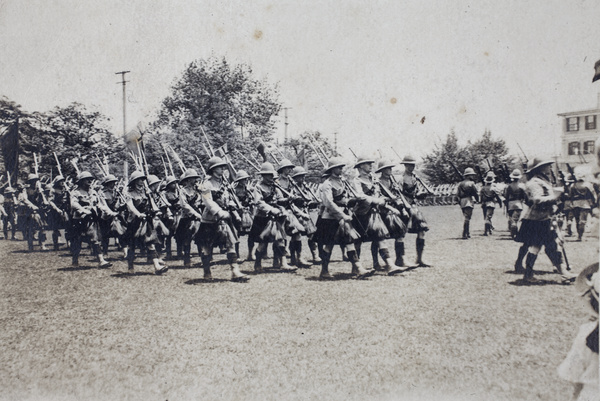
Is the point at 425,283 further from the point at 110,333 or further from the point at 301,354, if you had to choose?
the point at 110,333

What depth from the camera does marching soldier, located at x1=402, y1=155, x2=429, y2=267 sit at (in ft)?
26.5

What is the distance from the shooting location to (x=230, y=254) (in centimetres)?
765

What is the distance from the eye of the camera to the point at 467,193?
37.2ft

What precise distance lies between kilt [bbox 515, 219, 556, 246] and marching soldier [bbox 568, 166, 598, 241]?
849 millimetres

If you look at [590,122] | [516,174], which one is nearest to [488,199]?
[516,174]

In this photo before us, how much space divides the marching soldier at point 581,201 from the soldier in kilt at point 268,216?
492 cm

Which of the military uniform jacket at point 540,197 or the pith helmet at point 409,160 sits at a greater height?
the pith helmet at point 409,160

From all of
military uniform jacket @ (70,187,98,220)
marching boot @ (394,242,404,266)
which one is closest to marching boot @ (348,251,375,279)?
marching boot @ (394,242,404,266)

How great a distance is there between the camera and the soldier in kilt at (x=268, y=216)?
852 centimetres

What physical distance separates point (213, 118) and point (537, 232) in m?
10.9

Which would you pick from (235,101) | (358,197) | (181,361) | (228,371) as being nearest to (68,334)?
(181,361)

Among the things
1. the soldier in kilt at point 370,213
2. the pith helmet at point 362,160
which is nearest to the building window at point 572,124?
the soldier in kilt at point 370,213

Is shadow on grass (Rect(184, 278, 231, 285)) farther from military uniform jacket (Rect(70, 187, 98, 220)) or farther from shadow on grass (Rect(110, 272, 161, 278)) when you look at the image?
military uniform jacket (Rect(70, 187, 98, 220))

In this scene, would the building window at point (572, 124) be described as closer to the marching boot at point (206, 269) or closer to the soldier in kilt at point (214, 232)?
the soldier in kilt at point (214, 232)
